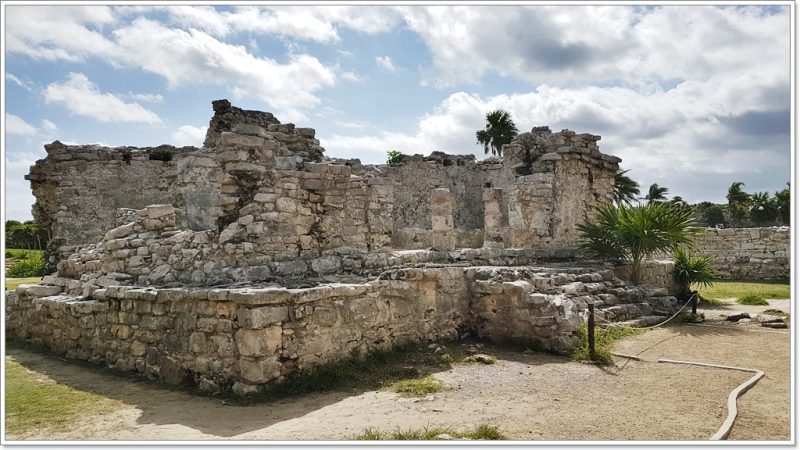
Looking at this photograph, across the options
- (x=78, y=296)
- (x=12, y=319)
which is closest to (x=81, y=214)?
(x=12, y=319)

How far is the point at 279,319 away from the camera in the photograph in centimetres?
565

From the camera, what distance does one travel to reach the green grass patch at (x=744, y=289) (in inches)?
510

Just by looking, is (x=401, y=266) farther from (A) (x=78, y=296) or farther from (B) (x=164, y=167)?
(B) (x=164, y=167)

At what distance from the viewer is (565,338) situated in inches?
281

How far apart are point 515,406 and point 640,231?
712 cm

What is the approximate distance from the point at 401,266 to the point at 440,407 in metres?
3.15

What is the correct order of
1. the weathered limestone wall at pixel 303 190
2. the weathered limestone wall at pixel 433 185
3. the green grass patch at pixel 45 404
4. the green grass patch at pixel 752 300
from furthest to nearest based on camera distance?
the weathered limestone wall at pixel 433 185 → the green grass patch at pixel 752 300 → the weathered limestone wall at pixel 303 190 → the green grass patch at pixel 45 404

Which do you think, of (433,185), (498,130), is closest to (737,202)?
(498,130)

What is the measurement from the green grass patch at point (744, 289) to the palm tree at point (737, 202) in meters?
22.0

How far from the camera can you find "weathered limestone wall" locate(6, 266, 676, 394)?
18.4 ft

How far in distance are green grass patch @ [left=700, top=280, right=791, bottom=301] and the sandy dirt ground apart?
6.75 meters

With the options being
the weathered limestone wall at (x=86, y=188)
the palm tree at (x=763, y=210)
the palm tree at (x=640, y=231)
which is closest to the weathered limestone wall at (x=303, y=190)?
the weathered limestone wall at (x=86, y=188)

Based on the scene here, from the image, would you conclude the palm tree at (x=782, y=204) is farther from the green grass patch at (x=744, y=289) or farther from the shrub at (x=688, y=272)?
the shrub at (x=688, y=272)

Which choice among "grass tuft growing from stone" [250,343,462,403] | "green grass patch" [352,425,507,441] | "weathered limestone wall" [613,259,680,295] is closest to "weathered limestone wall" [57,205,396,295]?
"grass tuft growing from stone" [250,343,462,403]
